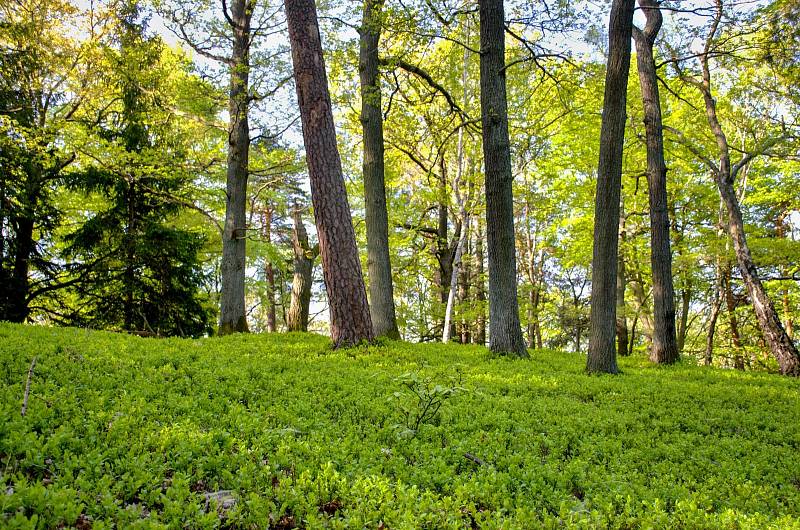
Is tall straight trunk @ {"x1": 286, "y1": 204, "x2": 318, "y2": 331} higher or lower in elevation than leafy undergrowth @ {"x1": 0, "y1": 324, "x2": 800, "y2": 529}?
higher

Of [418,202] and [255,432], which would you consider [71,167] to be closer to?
[418,202]

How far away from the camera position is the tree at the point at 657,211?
9203mm

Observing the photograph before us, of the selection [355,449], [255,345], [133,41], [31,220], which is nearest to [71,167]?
[31,220]

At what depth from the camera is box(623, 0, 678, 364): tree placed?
30.2 ft

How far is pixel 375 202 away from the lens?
964cm

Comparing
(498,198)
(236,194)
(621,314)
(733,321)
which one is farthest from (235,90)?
(733,321)

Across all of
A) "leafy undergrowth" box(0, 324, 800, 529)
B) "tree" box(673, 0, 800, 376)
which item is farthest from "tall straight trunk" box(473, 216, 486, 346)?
"leafy undergrowth" box(0, 324, 800, 529)

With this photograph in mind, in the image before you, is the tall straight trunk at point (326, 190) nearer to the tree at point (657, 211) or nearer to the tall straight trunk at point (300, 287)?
the tree at point (657, 211)

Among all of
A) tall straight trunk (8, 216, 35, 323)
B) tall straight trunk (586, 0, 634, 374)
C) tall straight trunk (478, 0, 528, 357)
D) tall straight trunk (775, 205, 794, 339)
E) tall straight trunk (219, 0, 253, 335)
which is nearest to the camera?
tall straight trunk (586, 0, 634, 374)

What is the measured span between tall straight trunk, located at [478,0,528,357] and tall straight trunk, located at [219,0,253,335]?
19.8 ft

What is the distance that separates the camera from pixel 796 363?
918 cm

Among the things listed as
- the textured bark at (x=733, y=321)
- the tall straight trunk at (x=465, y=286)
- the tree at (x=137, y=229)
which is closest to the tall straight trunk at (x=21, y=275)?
the tree at (x=137, y=229)

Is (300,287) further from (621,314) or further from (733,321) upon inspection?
(733,321)

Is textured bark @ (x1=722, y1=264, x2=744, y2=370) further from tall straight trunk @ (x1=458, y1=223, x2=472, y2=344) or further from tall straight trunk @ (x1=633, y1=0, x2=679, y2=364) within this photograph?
tall straight trunk @ (x1=458, y1=223, x2=472, y2=344)
